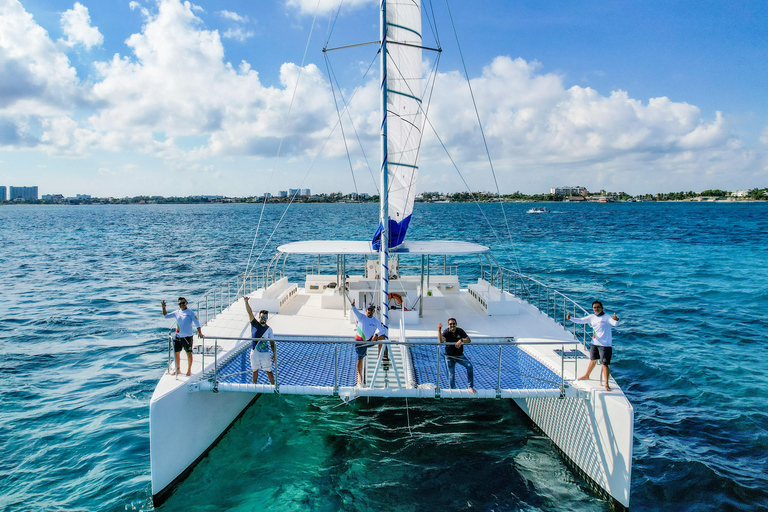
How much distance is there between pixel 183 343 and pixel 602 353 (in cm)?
792

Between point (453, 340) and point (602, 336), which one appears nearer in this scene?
point (602, 336)

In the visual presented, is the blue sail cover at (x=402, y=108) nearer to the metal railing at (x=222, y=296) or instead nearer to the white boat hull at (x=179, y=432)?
the metal railing at (x=222, y=296)

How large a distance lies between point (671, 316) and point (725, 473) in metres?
14.2

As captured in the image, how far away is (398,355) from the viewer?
35.4 feet

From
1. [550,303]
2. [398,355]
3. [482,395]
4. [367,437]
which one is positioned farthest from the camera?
[550,303]

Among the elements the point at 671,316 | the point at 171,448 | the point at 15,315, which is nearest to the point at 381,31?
the point at 171,448

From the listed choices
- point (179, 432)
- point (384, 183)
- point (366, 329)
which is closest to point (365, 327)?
point (366, 329)

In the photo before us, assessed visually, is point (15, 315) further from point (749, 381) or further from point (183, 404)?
point (749, 381)

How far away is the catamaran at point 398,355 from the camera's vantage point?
8430 mm

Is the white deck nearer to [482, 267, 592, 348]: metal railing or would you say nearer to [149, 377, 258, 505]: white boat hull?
[149, 377, 258, 505]: white boat hull

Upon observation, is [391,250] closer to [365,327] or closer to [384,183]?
[384,183]

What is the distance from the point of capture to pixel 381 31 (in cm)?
1114

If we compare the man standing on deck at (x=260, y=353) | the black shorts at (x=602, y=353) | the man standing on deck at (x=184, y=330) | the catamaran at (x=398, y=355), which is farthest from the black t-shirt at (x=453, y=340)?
the man standing on deck at (x=184, y=330)

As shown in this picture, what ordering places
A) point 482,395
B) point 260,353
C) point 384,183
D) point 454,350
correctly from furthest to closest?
point 384,183 < point 260,353 < point 454,350 < point 482,395
